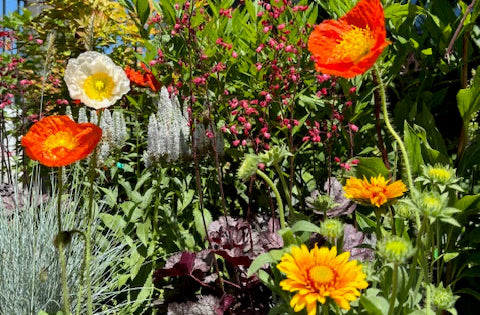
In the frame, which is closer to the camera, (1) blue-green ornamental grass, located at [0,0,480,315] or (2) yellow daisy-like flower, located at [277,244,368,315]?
(2) yellow daisy-like flower, located at [277,244,368,315]

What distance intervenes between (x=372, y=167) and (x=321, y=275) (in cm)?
83

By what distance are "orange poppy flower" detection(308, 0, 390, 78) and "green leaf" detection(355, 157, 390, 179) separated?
520mm

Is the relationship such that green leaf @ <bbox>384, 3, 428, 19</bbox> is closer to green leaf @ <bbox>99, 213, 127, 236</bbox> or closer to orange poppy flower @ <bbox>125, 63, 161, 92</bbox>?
orange poppy flower @ <bbox>125, 63, 161, 92</bbox>

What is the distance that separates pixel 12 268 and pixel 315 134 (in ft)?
3.82

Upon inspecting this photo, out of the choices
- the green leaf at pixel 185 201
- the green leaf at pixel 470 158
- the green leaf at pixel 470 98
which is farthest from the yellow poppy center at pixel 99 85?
the green leaf at pixel 470 158

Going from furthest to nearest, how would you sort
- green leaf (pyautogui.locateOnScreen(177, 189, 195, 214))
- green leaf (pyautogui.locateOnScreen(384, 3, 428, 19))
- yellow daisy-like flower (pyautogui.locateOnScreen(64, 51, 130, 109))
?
green leaf (pyautogui.locateOnScreen(177, 189, 195, 214)) < green leaf (pyautogui.locateOnScreen(384, 3, 428, 19)) < yellow daisy-like flower (pyautogui.locateOnScreen(64, 51, 130, 109))

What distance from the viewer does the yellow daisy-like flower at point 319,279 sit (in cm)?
92

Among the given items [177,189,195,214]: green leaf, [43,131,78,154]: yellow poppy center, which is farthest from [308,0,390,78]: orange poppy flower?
[177,189,195,214]: green leaf

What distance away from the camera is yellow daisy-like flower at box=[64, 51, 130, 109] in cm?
137

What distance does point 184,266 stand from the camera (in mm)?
1654

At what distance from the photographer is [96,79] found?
140cm

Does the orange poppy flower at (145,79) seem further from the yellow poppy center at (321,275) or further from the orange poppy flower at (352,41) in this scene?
the yellow poppy center at (321,275)

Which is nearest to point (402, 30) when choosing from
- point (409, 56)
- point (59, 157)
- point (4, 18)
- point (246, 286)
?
point (409, 56)

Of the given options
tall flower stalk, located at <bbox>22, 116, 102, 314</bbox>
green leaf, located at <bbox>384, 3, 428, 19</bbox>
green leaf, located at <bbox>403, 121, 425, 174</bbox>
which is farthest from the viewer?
green leaf, located at <bbox>384, 3, 428, 19</bbox>
